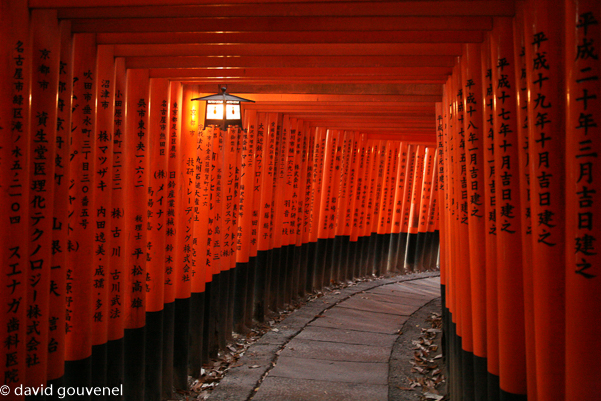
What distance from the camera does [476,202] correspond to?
3.90 m

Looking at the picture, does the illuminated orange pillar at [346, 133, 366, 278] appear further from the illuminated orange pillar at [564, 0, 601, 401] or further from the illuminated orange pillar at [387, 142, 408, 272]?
the illuminated orange pillar at [564, 0, 601, 401]

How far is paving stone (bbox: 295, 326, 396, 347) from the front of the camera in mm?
7514

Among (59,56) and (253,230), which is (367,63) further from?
(253,230)

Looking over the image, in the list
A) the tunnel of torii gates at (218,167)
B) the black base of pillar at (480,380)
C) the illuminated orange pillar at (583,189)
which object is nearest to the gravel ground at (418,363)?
the tunnel of torii gates at (218,167)

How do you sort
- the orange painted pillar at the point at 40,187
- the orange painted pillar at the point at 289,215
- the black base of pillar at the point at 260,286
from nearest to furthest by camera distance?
the orange painted pillar at the point at 40,187
the black base of pillar at the point at 260,286
the orange painted pillar at the point at 289,215

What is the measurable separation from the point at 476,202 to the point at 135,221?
3142 millimetres

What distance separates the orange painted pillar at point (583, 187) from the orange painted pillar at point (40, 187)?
10.2 ft

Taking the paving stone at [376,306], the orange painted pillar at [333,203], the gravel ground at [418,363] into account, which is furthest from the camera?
the orange painted pillar at [333,203]

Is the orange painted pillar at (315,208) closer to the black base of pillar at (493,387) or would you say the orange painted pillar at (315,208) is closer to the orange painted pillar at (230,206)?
the orange painted pillar at (230,206)

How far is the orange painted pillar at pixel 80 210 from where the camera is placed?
3932mm

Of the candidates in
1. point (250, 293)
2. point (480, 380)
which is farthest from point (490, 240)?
point (250, 293)

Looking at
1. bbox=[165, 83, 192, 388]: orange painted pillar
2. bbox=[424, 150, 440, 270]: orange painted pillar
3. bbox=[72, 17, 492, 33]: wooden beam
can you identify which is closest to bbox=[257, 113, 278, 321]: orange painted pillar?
bbox=[165, 83, 192, 388]: orange painted pillar

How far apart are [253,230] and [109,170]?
13.5ft

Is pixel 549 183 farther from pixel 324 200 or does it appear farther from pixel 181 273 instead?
pixel 324 200
